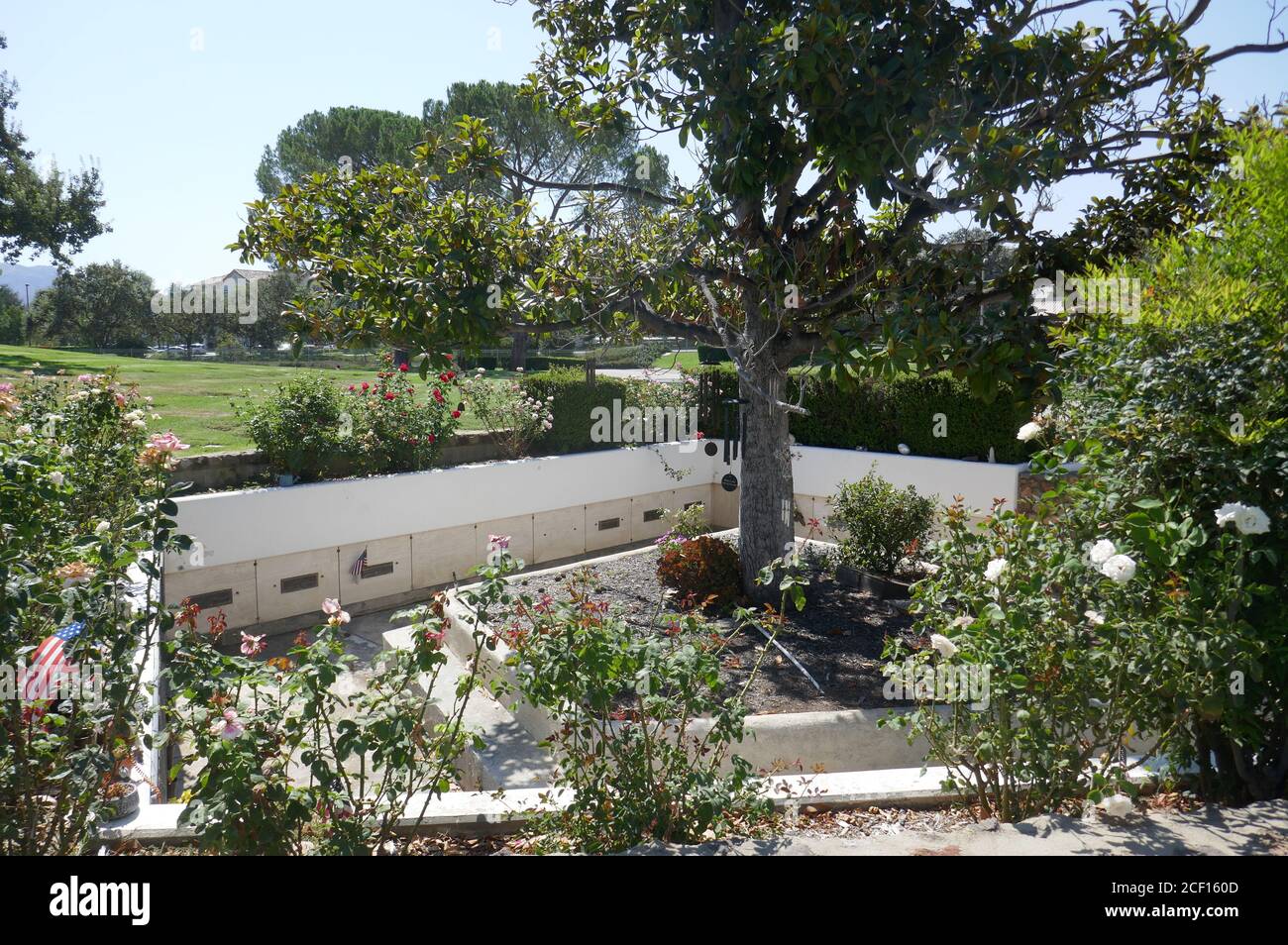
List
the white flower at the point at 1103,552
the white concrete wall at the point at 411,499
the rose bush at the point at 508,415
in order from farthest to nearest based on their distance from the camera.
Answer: the rose bush at the point at 508,415 → the white concrete wall at the point at 411,499 → the white flower at the point at 1103,552

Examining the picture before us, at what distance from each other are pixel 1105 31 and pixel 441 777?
21.4 feet

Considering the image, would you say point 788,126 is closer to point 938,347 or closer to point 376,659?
point 938,347

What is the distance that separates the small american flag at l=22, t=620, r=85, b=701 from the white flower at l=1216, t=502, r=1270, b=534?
3.67 m

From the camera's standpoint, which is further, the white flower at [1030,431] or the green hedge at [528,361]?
Answer: the green hedge at [528,361]

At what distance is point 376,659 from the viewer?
2.87m

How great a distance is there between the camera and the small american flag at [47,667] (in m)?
2.51

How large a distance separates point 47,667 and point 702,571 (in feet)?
16.6

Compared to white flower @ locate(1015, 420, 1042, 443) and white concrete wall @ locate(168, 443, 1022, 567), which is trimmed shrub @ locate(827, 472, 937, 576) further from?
white flower @ locate(1015, 420, 1042, 443)

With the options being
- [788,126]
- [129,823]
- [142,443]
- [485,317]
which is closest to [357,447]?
[142,443]

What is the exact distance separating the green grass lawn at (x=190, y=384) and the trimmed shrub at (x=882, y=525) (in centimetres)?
568

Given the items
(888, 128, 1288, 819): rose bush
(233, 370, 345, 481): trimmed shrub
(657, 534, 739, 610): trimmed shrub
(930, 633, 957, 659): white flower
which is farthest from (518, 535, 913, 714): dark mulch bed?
(233, 370, 345, 481): trimmed shrub

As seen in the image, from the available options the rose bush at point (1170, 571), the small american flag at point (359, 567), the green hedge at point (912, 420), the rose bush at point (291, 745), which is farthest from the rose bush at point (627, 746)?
the green hedge at point (912, 420)

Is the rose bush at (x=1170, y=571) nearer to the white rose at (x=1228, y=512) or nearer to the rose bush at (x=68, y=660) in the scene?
the white rose at (x=1228, y=512)

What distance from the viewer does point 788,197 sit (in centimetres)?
667
